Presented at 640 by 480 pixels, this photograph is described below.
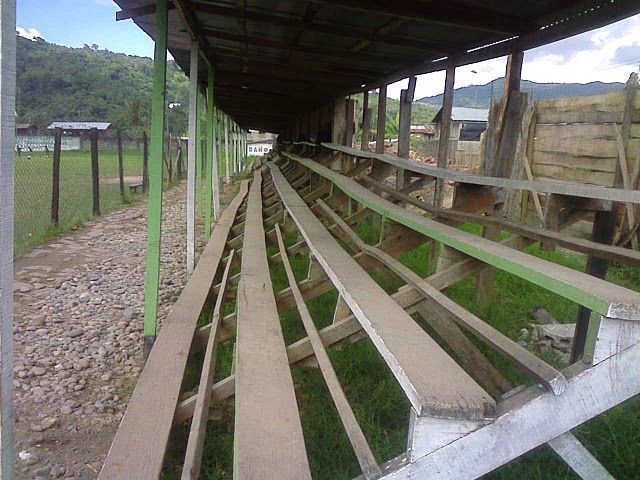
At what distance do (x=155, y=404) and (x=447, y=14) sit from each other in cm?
345

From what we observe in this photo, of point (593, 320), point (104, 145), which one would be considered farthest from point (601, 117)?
point (104, 145)

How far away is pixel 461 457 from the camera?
1.36 meters

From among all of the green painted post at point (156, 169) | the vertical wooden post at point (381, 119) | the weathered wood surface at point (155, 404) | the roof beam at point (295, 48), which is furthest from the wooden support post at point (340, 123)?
the weathered wood surface at point (155, 404)

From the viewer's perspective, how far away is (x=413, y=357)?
1595mm

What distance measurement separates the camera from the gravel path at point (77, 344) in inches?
113

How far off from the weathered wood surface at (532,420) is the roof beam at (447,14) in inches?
131

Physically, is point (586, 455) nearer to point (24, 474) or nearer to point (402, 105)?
point (24, 474)

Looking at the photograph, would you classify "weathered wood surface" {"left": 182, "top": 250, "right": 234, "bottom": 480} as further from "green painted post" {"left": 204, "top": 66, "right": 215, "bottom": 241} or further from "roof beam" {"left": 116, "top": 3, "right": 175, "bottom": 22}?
"green painted post" {"left": 204, "top": 66, "right": 215, "bottom": 241}

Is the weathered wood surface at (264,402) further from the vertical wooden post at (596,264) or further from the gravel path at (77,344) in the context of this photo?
the vertical wooden post at (596,264)

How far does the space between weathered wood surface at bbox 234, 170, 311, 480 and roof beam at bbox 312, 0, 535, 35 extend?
2316 millimetres

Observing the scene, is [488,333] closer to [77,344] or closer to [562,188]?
[562,188]

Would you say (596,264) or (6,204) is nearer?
(6,204)

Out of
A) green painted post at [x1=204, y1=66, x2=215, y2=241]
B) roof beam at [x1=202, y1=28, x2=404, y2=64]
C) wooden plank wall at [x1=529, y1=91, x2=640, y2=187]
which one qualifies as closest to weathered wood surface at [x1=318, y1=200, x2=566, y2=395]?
roof beam at [x1=202, y1=28, x2=404, y2=64]

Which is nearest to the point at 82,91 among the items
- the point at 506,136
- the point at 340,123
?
the point at 340,123
